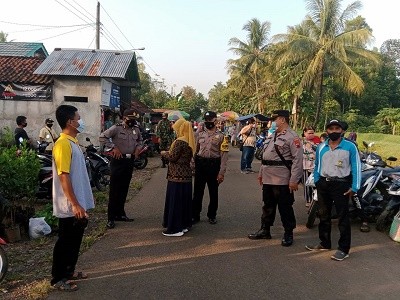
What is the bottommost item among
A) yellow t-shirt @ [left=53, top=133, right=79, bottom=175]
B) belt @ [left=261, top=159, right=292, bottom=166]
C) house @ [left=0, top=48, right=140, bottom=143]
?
belt @ [left=261, top=159, right=292, bottom=166]

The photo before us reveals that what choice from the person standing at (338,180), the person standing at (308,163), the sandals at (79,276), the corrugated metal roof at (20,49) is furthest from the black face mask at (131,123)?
the corrugated metal roof at (20,49)

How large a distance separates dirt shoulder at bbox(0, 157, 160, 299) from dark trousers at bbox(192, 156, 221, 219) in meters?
1.49

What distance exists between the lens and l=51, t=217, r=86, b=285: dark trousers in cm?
376

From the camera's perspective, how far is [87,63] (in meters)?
16.3

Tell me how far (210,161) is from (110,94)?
11.9 metres

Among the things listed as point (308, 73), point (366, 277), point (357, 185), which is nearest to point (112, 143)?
point (357, 185)

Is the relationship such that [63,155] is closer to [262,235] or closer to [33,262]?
[33,262]

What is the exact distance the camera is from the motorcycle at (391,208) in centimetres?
589

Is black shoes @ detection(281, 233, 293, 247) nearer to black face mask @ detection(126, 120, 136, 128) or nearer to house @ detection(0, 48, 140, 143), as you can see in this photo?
black face mask @ detection(126, 120, 136, 128)

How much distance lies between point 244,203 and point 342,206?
10.6ft

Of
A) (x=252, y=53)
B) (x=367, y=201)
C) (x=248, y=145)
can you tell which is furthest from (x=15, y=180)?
(x=252, y=53)

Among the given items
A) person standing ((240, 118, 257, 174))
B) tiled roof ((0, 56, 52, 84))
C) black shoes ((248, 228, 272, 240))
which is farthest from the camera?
tiled roof ((0, 56, 52, 84))

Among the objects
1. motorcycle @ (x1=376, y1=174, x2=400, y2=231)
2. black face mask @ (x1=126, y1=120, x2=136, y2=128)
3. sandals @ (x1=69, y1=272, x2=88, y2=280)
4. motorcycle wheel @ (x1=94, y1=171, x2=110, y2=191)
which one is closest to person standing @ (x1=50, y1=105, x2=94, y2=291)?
sandals @ (x1=69, y1=272, x2=88, y2=280)

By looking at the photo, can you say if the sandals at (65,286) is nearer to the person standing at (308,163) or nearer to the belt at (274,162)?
the belt at (274,162)
